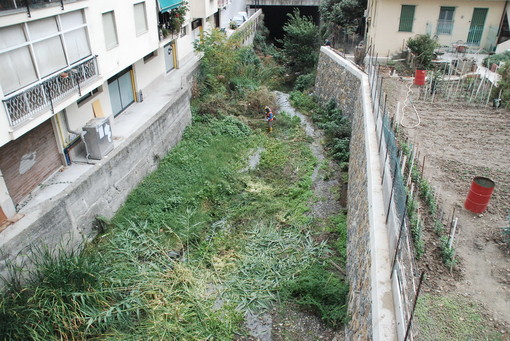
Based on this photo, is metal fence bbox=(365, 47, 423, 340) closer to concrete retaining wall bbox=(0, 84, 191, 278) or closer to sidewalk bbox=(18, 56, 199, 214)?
concrete retaining wall bbox=(0, 84, 191, 278)

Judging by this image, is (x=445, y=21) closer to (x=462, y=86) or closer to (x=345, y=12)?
(x=462, y=86)

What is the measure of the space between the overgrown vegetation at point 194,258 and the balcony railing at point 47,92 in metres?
3.76

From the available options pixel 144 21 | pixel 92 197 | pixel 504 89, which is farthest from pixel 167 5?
pixel 504 89

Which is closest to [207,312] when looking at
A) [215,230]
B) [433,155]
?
[215,230]

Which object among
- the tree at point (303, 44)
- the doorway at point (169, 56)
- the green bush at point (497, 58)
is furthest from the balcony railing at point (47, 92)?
the tree at point (303, 44)

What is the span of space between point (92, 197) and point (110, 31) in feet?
22.9

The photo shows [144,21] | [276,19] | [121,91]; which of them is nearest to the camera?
[121,91]

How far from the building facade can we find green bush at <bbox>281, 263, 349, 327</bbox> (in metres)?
16.2

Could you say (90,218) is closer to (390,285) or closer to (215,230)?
(215,230)

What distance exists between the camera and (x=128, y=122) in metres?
16.5

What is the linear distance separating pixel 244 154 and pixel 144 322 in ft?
32.7

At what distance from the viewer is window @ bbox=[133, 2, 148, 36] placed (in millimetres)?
17438

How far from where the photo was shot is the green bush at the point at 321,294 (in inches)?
376

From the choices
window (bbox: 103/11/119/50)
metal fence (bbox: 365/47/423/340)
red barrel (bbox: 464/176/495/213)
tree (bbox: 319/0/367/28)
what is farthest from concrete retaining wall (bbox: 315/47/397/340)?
tree (bbox: 319/0/367/28)
